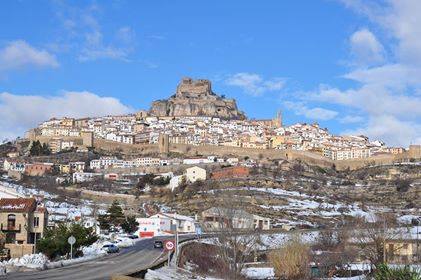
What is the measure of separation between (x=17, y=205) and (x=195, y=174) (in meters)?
69.5

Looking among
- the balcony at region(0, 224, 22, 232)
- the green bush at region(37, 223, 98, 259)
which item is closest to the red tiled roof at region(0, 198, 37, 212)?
the balcony at region(0, 224, 22, 232)

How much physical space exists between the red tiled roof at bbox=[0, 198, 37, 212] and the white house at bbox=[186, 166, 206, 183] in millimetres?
67182

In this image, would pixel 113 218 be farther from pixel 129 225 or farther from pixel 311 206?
pixel 311 206

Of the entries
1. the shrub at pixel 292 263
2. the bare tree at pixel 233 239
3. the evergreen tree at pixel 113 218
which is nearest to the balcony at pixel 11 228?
the bare tree at pixel 233 239

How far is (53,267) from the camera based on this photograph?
26.0 m

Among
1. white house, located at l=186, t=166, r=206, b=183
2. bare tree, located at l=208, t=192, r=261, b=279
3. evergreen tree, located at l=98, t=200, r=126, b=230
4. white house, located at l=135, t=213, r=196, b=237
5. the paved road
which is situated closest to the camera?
the paved road

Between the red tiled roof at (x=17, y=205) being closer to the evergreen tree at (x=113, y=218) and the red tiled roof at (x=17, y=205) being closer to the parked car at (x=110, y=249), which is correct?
the parked car at (x=110, y=249)

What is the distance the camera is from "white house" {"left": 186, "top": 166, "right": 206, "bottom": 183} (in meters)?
106

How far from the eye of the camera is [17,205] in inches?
1512

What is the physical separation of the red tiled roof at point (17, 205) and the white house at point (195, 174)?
6718 centimetres

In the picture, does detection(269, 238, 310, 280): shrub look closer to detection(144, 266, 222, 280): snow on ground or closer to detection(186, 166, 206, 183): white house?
detection(144, 266, 222, 280): snow on ground

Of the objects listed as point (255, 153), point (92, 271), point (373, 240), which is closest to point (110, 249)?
point (92, 271)

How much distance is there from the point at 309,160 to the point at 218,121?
63.3 meters

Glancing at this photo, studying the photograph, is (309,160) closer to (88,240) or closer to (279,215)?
(279,215)
